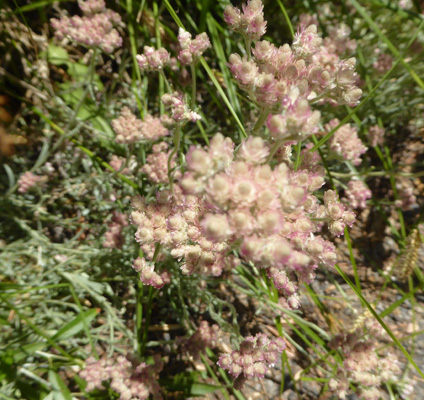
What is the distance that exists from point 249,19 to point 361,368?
5.14ft

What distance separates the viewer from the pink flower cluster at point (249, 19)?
42.0 inches

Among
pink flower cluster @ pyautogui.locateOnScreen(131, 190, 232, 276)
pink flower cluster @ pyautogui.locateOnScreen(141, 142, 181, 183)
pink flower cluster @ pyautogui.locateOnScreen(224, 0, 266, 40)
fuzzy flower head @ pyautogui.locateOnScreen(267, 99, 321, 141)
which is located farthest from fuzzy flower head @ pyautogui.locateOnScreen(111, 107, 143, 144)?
fuzzy flower head @ pyautogui.locateOnScreen(267, 99, 321, 141)

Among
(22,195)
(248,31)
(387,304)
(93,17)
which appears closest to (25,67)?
(93,17)

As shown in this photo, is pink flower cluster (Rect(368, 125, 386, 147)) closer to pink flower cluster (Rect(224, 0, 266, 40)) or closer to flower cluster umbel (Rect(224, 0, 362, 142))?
flower cluster umbel (Rect(224, 0, 362, 142))

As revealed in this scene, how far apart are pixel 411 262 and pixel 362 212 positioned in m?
0.72

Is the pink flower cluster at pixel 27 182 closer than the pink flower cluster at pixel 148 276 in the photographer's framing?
No

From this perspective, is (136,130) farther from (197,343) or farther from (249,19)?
(197,343)

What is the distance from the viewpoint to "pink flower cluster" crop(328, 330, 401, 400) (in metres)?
1.54

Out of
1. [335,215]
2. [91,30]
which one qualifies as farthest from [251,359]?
[91,30]

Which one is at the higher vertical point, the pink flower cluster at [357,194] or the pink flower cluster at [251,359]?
the pink flower cluster at [357,194]

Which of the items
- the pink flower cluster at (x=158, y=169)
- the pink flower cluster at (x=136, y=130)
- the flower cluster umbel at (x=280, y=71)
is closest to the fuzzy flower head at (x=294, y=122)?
the flower cluster umbel at (x=280, y=71)

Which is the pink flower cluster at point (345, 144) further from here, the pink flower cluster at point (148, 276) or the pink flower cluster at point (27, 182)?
the pink flower cluster at point (27, 182)

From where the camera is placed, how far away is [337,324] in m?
2.12

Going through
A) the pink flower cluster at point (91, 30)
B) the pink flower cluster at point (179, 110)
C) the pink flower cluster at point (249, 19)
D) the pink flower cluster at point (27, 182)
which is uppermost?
the pink flower cluster at point (91, 30)
